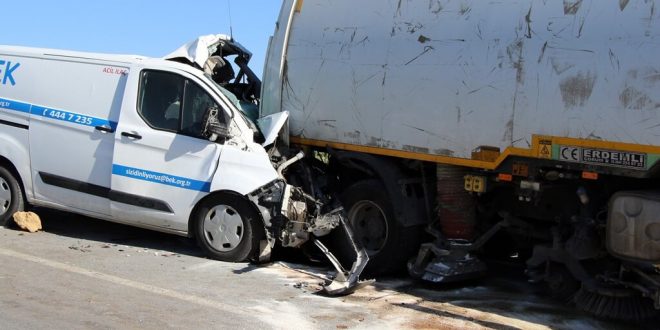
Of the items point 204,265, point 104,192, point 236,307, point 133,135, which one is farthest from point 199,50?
point 236,307

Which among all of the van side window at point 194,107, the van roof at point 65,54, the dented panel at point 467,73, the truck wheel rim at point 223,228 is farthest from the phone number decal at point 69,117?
the dented panel at point 467,73

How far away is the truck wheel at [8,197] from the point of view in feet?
25.6

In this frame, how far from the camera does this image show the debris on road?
776cm

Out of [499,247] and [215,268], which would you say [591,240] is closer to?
[499,247]

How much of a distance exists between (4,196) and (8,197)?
0.21 feet

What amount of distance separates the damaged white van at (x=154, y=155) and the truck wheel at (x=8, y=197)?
0.04 ft

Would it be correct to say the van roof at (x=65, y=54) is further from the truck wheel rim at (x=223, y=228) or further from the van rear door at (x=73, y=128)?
the truck wheel rim at (x=223, y=228)

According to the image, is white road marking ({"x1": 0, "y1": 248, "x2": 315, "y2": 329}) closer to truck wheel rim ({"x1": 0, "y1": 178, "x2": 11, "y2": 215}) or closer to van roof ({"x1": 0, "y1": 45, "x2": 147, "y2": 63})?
truck wheel rim ({"x1": 0, "y1": 178, "x2": 11, "y2": 215})

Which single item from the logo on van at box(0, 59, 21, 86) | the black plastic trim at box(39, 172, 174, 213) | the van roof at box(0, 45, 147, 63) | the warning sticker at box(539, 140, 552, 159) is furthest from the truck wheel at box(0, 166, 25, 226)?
the warning sticker at box(539, 140, 552, 159)

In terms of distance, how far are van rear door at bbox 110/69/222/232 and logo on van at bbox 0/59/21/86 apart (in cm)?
155

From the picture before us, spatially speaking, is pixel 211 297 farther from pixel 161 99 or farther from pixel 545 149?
pixel 545 149

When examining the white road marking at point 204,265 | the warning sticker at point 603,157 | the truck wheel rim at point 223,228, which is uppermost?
the warning sticker at point 603,157

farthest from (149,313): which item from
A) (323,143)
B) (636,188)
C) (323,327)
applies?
(636,188)

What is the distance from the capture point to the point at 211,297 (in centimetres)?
566
